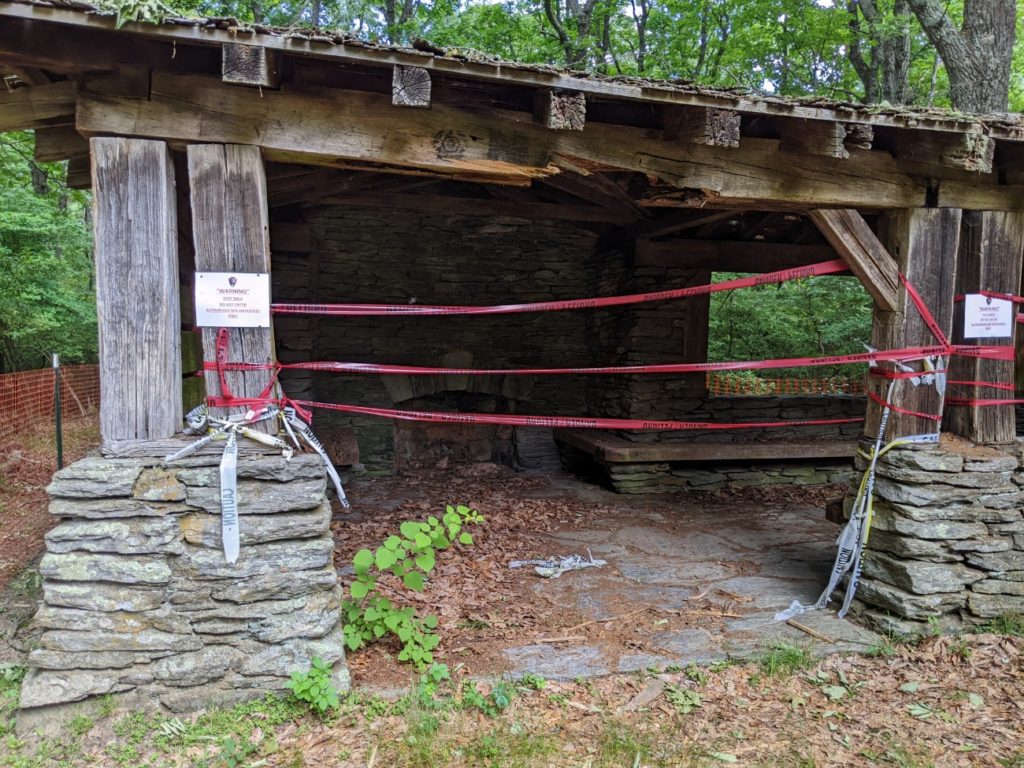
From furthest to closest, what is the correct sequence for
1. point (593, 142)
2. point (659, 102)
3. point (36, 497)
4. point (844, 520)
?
point (36, 497)
point (844, 520)
point (593, 142)
point (659, 102)

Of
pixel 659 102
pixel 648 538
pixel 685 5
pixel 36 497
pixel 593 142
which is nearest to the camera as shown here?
pixel 659 102

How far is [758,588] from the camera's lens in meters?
4.22

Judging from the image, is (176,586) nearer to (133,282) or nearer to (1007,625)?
(133,282)

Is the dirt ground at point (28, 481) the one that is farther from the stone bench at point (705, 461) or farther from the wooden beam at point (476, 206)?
the stone bench at point (705, 461)

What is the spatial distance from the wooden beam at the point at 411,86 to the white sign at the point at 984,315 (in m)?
3.34

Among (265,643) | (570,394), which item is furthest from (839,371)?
(265,643)

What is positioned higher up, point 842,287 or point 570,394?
point 842,287

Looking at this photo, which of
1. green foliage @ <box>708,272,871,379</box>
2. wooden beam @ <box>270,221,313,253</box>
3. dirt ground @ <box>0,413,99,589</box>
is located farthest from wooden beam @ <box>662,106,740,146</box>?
green foliage @ <box>708,272,871,379</box>

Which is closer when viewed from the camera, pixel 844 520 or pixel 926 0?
pixel 844 520

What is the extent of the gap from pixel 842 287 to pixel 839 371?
170 centimetres

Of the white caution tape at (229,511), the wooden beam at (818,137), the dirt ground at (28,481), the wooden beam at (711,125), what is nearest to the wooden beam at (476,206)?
the wooden beam at (818,137)

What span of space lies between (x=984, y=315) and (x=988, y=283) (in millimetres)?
197

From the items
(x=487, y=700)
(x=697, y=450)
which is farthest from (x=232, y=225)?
(x=697, y=450)

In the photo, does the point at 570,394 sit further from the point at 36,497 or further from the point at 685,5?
the point at 685,5
